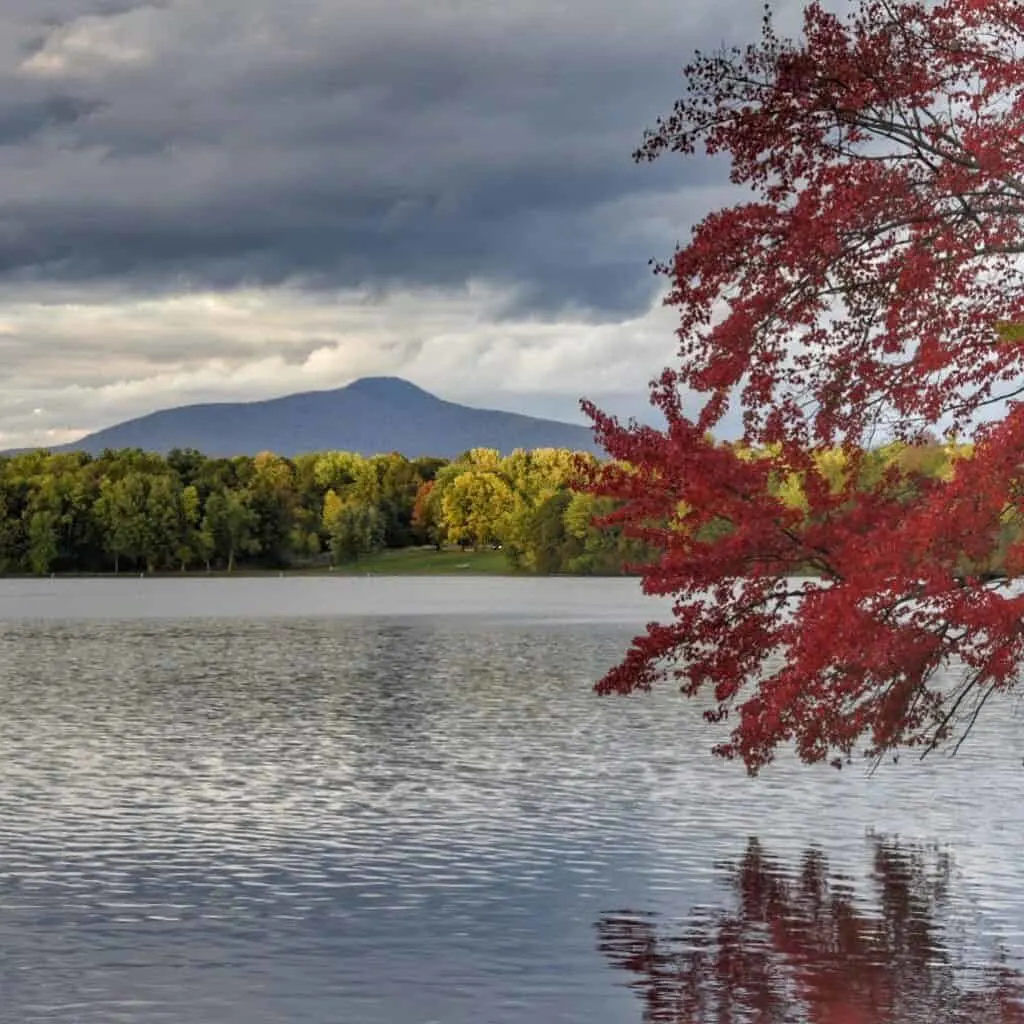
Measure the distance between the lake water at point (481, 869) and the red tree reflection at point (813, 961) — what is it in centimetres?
5

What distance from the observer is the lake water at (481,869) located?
1694cm

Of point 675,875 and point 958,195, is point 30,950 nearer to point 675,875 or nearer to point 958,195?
point 675,875

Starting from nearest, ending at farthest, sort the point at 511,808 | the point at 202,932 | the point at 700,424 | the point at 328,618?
1. the point at 202,932
2. the point at 700,424
3. the point at 511,808
4. the point at 328,618

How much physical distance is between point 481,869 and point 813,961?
584 centimetres

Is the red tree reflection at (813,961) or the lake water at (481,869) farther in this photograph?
the lake water at (481,869)

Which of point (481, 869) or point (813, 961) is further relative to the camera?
point (481, 869)

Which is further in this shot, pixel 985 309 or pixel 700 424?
pixel 700 424

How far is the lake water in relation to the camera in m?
16.9

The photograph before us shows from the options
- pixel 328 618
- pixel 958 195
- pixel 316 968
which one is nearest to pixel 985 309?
pixel 958 195

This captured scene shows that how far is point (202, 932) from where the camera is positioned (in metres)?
19.4

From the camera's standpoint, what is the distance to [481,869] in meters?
23.2

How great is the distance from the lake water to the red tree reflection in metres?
0.05

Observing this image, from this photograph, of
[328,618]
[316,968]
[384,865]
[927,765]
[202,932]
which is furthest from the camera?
[328,618]

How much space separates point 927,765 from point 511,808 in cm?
938
